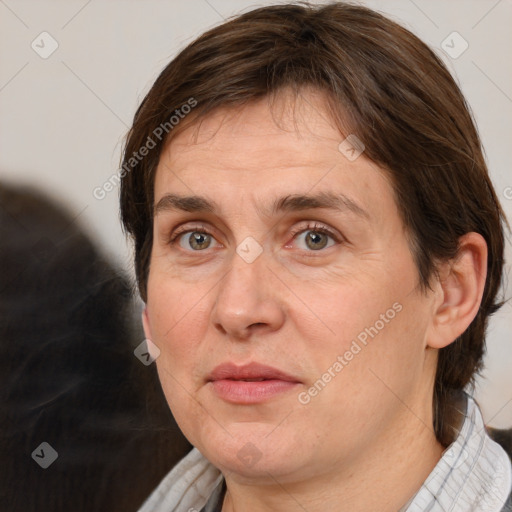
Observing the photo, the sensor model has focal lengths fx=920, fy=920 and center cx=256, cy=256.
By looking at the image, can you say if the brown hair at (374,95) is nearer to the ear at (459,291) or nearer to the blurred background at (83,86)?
the ear at (459,291)

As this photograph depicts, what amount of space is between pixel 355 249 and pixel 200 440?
0.50 metres

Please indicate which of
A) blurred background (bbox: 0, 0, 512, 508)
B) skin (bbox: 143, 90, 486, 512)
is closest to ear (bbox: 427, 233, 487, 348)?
skin (bbox: 143, 90, 486, 512)

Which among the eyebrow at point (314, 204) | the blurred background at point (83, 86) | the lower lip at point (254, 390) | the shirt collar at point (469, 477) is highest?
the blurred background at point (83, 86)

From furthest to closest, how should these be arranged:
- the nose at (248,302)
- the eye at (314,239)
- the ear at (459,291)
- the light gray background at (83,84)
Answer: the light gray background at (83,84), the ear at (459,291), the eye at (314,239), the nose at (248,302)

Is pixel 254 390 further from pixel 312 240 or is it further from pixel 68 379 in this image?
pixel 68 379

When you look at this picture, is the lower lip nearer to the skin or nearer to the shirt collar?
the skin

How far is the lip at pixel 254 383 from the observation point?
175 centimetres

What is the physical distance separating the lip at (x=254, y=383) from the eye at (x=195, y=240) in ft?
0.90

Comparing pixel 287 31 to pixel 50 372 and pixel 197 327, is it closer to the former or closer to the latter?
pixel 197 327

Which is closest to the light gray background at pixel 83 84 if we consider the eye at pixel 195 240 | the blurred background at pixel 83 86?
the blurred background at pixel 83 86

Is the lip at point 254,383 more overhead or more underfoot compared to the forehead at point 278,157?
more underfoot

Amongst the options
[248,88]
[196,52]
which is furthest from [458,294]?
[196,52]

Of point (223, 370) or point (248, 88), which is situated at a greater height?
point (248, 88)

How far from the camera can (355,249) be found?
1.82 m
